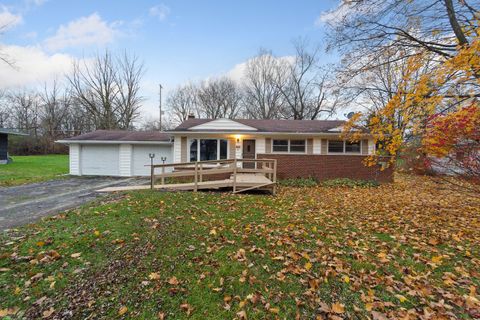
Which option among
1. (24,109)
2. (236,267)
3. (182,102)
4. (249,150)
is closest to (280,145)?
(249,150)

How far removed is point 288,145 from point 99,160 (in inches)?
521

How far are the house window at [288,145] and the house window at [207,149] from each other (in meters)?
3.21

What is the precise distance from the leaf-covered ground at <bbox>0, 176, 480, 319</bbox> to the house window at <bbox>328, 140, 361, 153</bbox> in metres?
8.09

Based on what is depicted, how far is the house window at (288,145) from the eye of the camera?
44.7ft

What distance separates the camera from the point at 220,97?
36312mm

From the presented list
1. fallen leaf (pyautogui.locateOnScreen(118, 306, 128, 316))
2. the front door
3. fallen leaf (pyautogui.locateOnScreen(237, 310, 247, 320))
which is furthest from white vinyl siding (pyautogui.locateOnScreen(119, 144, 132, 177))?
fallen leaf (pyautogui.locateOnScreen(237, 310, 247, 320))

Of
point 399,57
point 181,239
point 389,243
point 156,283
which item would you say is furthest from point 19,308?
point 399,57

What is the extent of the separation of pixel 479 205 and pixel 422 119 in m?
4.45

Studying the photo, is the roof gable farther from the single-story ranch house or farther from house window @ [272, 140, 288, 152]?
house window @ [272, 140, 288, 152]

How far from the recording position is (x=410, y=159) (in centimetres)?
678

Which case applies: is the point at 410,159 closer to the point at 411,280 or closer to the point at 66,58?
the point at 411,280

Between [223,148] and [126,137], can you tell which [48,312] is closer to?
[223,148]

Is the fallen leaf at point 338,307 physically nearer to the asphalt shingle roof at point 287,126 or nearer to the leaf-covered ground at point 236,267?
the leaf-covered ground at point 236,267

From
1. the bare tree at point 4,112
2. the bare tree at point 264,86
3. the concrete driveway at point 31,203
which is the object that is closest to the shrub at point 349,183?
the concrete driveway at point 31,203
